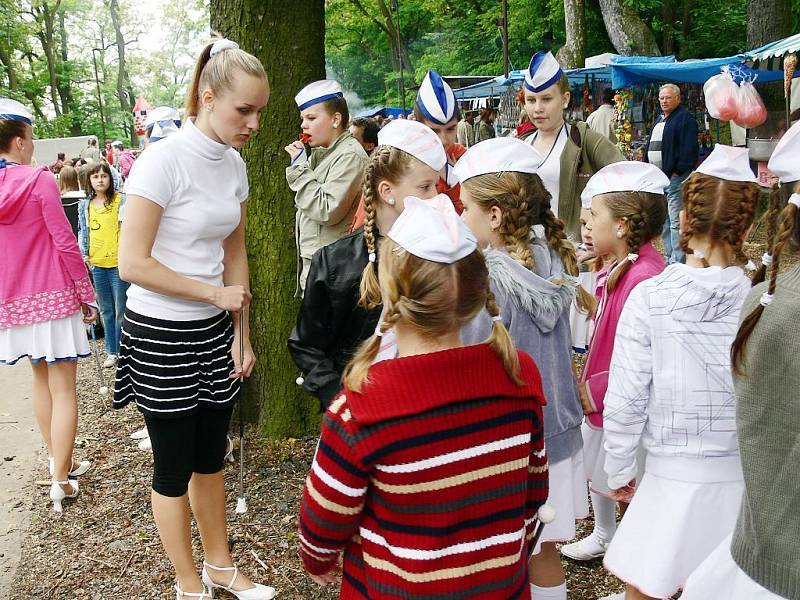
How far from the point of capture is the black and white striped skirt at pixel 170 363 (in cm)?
298

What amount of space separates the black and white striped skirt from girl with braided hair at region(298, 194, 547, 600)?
1.27 meters

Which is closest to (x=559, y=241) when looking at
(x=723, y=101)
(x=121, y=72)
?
(x=723, y=101)

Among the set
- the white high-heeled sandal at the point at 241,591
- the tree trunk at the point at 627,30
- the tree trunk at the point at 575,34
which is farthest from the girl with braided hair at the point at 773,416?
the tree trunk at the point at 627,30

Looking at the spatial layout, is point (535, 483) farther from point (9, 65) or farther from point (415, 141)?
point (9, 65)

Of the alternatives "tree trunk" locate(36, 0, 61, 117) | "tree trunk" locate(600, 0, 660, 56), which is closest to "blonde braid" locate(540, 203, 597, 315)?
"tree trunk" locate(600, 0, 660, 56)

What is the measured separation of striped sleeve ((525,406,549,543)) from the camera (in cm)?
205

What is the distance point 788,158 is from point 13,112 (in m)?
4.00

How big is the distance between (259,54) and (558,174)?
193 centimetres

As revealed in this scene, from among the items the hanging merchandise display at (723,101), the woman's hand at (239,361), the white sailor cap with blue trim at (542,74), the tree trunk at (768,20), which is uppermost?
the tree trunk at (768,20)

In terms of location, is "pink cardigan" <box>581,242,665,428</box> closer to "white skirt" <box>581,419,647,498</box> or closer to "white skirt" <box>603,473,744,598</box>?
"white skirt" <box>581,419,647,498</box>

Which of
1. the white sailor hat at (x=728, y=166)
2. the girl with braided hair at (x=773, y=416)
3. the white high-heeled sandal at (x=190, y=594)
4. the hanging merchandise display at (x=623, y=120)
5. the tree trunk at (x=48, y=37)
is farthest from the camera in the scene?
the tree trunk at (x=48, y=37)

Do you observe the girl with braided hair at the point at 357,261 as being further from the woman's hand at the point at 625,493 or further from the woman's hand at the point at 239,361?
the woman's hand at the point at 625,493

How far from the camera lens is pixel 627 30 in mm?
20578

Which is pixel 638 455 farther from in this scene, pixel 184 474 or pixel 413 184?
pixel 184 474
